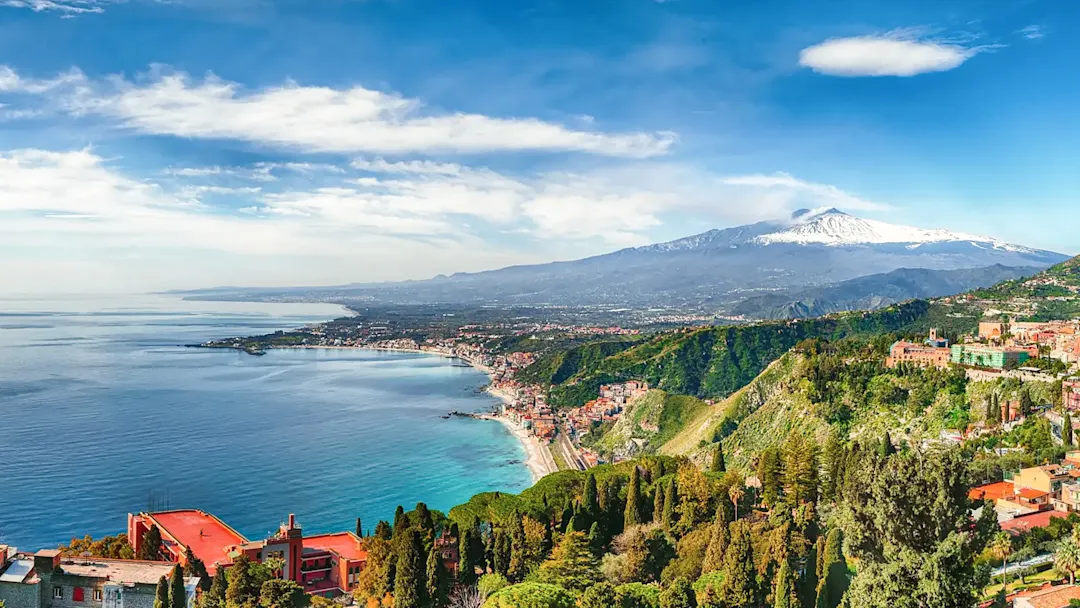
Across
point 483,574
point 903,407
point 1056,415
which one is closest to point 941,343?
point 903,407

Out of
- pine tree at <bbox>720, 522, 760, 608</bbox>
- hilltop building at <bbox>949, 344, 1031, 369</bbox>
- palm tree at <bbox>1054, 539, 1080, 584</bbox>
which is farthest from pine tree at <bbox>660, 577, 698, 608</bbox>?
hilltop building at <bbox>949, 344, 1031, 369</bbox>

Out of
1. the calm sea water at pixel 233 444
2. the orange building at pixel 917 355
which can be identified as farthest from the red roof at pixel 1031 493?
the calm sea water at pixel 233 444

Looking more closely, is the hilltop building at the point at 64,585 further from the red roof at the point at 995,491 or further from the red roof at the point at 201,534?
the red roof at the point at 995,491

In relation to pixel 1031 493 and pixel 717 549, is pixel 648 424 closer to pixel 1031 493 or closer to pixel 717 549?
pixel 1031 493

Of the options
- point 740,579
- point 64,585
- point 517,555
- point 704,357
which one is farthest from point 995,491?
point 704,357

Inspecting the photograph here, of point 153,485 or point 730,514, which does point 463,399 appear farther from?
point 730,514
